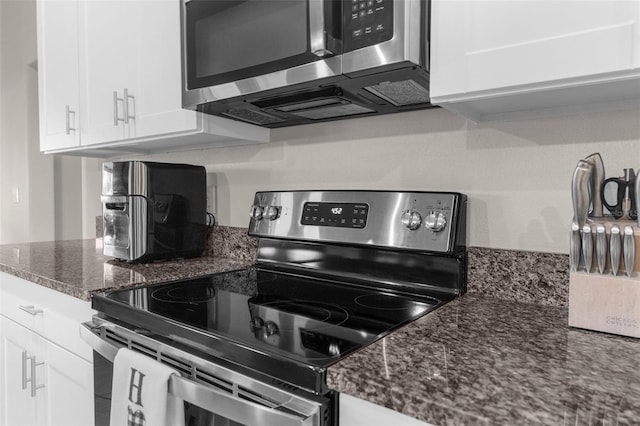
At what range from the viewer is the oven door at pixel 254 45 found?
101 centimetres

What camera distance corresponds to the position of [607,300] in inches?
31.0

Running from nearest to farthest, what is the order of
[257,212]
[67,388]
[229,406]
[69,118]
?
1. [229,406]
2. [67,388]
3. [257,212]
4. [69,118]

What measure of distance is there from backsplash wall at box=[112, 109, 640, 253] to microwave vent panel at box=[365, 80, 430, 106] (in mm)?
95

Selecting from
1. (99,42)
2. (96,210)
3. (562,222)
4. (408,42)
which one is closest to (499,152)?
(562,222)

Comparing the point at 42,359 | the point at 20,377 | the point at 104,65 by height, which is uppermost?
the point at 104,65

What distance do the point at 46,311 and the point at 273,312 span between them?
2.87 ft

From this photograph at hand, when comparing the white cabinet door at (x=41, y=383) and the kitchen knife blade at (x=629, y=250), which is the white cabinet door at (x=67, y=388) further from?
the kitchen knife blade at (x=629, y=250)

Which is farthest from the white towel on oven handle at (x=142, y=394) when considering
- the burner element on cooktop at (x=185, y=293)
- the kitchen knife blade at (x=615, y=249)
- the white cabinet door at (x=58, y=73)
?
the white cabinet door at (x=58, y=73)

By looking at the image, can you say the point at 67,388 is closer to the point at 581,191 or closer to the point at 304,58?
the point at 304,58

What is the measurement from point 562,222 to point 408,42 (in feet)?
1.88

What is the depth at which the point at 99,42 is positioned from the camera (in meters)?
1.71

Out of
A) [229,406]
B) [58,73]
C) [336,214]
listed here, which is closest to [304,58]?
[336,214]

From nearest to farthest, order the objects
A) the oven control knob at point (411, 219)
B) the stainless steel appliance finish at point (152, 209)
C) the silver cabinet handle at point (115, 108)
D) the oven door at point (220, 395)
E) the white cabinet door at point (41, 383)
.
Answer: the oven door at point (220, 395), the oven control knob at point (411, 219), the white cabinet door at point (41, 383), the stainless steel appliance finish at point (152, 209), the silver cabinet handle at point (115, 108)

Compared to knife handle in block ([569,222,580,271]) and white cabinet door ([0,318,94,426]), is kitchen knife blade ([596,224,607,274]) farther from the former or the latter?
white cabinet door ([0,318,94,426])
